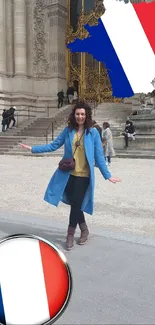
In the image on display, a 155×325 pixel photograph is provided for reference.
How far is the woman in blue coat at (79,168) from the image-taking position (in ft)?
11.9

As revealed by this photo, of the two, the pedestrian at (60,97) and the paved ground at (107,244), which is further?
the pedestrian at (60,97)

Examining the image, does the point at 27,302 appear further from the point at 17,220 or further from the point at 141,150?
the point at 141,150

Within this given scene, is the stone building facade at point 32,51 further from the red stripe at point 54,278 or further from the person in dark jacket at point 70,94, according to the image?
the red stripe at point 54,278

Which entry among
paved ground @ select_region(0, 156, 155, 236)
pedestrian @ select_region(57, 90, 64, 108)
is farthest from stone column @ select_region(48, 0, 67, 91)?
paved ground @ select_region(0, 156, 155, 236)

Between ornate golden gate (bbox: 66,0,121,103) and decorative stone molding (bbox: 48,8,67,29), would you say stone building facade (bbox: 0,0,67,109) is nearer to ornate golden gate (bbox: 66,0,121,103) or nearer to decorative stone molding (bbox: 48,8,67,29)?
decorative stone molding (bbox: 48,8,67,29)

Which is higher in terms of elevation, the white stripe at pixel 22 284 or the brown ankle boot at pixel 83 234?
the white stripe at pixel 22 284

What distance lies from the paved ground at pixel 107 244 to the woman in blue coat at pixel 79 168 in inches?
17.5

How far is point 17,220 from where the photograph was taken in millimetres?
4602

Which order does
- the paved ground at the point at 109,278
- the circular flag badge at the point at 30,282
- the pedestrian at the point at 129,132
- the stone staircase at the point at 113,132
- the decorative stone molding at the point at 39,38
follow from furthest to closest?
1. the decorative stone molding at the point at 39,38
2. the pedestrian at the point at 129,132
3. the stone staircase at the point at 113,132
4. the paved ground at the point at 109,278
5. the circular flag badge at the point at 30,282

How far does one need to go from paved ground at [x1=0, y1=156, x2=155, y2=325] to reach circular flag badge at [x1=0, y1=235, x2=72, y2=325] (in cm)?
89

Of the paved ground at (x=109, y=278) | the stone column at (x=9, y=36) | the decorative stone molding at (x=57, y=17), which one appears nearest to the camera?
the paved ground at (x=109, y=278)

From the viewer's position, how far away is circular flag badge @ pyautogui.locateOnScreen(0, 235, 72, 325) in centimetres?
136

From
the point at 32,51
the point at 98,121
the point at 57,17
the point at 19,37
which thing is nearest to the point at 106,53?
the point at 98,121

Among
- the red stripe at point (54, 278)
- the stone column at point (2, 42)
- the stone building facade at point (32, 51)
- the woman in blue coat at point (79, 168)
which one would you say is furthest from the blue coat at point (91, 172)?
the stone column at point (2, 42)
